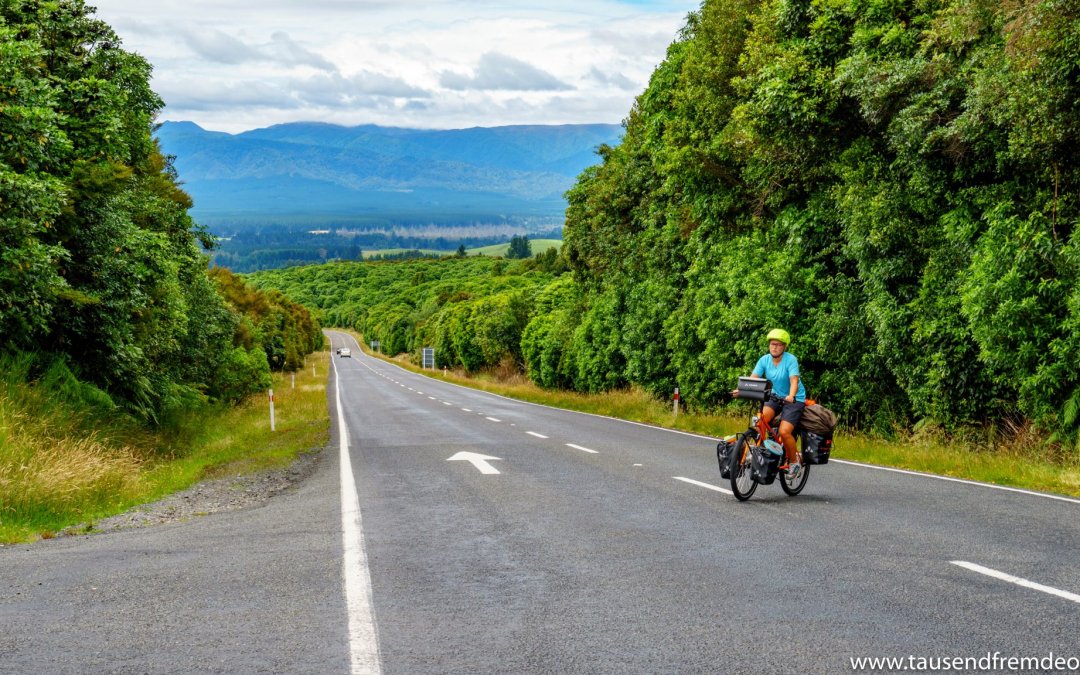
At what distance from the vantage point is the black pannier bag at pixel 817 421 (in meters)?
10.0

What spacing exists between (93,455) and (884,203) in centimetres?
1401

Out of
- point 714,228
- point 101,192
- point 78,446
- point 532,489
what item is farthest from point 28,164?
point 714,228

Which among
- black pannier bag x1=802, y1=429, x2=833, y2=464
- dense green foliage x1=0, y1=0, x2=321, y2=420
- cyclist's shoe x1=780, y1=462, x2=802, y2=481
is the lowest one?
cyclist's shoe x1=780, y1=462, x2=802, y2=481

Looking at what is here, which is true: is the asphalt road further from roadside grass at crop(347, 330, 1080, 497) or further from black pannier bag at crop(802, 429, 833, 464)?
roadside grass at crop(347, 330, 1080, 497)

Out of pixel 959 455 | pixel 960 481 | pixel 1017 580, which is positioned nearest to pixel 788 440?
pixel 960 481

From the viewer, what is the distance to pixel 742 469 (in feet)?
32.4

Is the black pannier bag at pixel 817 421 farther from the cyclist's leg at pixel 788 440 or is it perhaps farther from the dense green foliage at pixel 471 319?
the dense green foliage at pixel 471 319

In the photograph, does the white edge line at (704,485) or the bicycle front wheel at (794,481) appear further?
the white edge line at (704,485)

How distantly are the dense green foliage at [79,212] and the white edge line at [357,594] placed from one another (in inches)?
270

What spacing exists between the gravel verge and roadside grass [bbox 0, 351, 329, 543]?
196 millimetres

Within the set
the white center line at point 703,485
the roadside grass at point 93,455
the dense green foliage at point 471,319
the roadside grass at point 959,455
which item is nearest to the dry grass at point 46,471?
the roadside grass at point 93,455

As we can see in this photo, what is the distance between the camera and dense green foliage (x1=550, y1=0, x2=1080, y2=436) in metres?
13.5

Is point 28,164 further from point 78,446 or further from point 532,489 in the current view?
point 532,489

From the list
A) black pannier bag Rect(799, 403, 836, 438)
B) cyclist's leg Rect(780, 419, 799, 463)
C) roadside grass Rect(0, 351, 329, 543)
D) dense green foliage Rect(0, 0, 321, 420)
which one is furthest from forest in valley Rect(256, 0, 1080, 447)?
dense green foliage Rect(0, 0, 321, 420)
